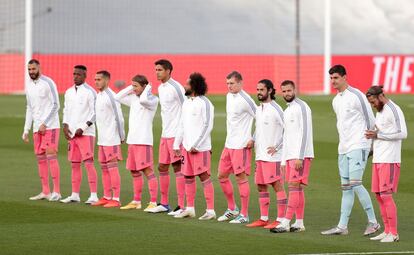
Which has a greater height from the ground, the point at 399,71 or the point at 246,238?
the point at 399,71

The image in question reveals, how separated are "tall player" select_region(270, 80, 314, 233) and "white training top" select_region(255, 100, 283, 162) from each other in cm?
29

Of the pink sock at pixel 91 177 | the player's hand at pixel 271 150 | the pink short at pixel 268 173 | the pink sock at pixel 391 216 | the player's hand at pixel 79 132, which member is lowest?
the pink sock at pixel 391 216

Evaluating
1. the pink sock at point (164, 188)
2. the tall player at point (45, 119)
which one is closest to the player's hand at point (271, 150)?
the pink sock at point (164, 188)

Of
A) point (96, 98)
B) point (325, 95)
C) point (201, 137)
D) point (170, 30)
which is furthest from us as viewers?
point (170, 30)

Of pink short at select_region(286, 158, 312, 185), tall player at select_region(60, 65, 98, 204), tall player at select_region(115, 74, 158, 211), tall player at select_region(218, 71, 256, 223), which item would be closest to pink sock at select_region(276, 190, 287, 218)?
pink short at select_region(286, 158, 312, 185)

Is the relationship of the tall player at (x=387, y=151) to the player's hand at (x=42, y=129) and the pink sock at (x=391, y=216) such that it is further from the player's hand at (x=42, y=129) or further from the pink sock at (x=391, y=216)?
the player's hand at (x=42, y=129)

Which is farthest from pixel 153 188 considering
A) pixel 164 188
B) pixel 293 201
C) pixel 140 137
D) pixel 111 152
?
pixel 293 201

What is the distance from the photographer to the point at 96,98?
1830cm

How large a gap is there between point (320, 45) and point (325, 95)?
16676 millimetres

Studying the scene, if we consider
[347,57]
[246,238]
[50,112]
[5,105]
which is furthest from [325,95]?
[246,238]

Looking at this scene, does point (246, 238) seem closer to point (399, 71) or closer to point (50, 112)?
point (50, 112)

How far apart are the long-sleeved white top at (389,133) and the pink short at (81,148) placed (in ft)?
18.2

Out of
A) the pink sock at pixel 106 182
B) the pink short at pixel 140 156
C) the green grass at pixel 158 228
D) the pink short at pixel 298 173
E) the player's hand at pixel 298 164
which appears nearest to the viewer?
the green grass at pixel 158 228

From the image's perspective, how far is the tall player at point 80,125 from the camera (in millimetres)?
18297
